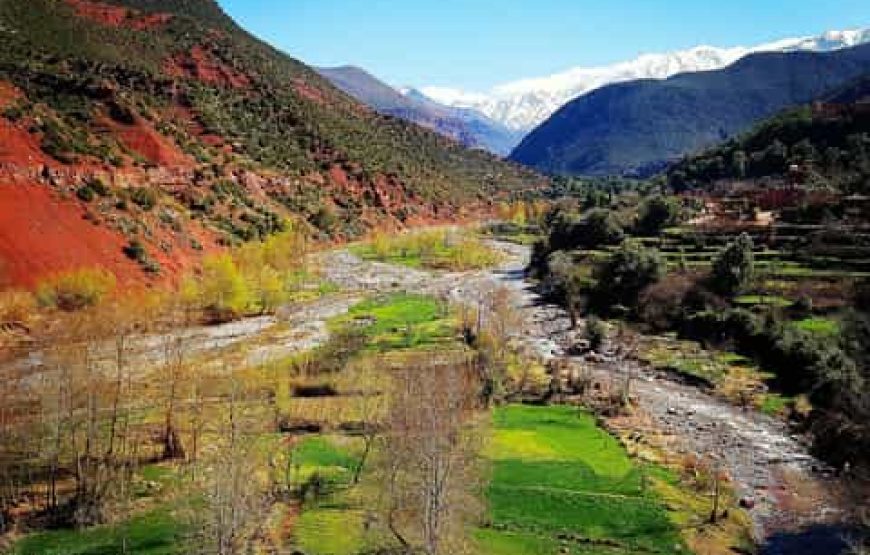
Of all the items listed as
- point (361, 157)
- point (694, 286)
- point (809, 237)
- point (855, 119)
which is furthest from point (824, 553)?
point (361, 157)

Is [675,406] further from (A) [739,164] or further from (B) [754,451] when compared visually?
(A) [739,164]

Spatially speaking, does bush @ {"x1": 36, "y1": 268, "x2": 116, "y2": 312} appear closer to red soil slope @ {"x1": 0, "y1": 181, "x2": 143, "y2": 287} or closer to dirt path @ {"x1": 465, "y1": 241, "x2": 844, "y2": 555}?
red soil slope @ {"x1": 0, "y1": 181, "x2": 143, "y2": 287}

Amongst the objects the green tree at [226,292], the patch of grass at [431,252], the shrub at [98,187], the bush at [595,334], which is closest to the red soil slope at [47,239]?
the shrub at [98,187]

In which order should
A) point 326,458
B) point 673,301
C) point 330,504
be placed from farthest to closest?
point 673,301 < point 326,458 < point 330,504

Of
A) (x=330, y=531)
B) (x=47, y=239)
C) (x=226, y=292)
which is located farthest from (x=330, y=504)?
(x=47, y=239)

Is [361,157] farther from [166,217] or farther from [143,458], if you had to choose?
[143,458]

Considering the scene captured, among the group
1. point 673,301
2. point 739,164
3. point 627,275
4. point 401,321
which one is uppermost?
point 739,164

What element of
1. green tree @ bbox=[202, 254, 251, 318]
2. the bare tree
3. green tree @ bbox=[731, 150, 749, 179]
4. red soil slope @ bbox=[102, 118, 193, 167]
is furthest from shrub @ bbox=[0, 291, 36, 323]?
green tree @ bbox=[731, 150, 749, 179]
